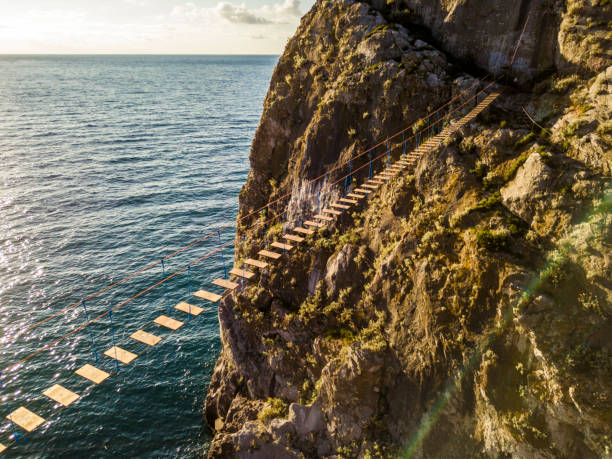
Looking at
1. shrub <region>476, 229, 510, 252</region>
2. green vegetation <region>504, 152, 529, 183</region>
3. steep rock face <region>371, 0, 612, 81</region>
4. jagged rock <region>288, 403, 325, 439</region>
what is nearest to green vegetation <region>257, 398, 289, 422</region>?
jagged rock <region>288, 403, 325, 439</region>

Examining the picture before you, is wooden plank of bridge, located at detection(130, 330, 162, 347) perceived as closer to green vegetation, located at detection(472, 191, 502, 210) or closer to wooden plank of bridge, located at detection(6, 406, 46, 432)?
wooden plank of bridge, located at detection(6, 406, 46, 432)

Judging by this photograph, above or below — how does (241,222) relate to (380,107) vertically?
below

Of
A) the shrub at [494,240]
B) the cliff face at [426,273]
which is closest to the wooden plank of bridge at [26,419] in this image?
the cliff face at [426,273]

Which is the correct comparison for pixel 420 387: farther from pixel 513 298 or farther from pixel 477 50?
pixel 477 50

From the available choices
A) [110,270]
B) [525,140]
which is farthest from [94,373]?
[110,270]

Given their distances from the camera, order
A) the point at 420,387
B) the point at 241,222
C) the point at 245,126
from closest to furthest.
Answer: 1. the point at 420,387
2. the point at 241,222
3. the point at 245,126

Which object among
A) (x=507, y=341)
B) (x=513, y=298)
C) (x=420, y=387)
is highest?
(x=513, y=298)

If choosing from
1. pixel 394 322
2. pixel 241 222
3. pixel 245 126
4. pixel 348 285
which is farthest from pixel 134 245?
pixel 245 126

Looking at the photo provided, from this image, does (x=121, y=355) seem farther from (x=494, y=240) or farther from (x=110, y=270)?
(x=110, y=270)

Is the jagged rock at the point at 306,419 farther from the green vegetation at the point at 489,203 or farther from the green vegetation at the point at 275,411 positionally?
the green vegetation at the point at 489,203
